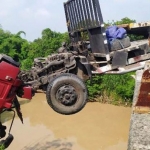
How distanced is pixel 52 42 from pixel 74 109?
630 inches

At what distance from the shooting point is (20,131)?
48.8 feet

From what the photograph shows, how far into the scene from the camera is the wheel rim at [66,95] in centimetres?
446

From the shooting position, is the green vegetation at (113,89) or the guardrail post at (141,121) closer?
the guardrail post at (141,121)

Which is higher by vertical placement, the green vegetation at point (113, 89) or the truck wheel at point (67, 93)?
the truck wheel at point (67, 93)

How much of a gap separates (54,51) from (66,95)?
14.4 meters

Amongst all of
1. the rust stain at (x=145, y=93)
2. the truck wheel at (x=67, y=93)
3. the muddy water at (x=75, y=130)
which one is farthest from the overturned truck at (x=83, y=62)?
the muddy water at (x=75, y=130)

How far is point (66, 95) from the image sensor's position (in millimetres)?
4492

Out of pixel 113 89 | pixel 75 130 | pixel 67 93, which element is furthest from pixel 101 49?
pixel 113 89

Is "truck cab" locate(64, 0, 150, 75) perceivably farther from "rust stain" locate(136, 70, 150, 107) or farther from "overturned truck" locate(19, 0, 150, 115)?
"rust stain" locate(136, 70, 150, 107)

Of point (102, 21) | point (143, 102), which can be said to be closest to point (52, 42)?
point (102, 21)

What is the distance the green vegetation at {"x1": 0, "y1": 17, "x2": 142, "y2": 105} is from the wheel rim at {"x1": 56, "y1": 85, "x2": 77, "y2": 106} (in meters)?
7.70

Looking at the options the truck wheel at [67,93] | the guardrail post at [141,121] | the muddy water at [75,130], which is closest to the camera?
the guardrail post at [141,121]

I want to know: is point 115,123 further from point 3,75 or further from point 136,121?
point 136,121

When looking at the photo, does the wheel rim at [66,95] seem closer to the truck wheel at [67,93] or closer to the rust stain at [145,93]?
the truck wheel at [67,93]
